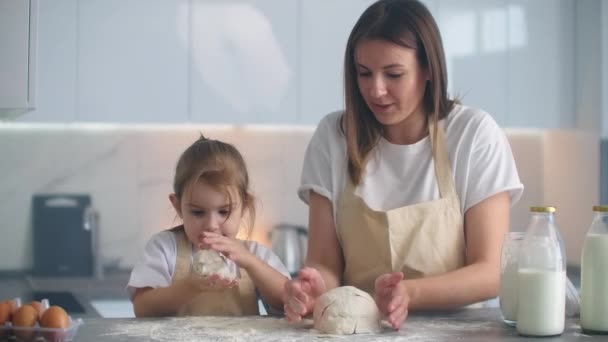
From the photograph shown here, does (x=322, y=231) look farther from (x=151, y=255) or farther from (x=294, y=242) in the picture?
(x=294, y=242)

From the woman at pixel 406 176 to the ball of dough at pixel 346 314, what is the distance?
17cm

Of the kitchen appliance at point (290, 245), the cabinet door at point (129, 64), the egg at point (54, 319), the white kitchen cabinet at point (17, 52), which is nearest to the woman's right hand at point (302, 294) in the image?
the egg at point (54, 319)

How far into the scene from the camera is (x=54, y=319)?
1335mm

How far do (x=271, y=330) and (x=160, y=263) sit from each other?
441 millimetres

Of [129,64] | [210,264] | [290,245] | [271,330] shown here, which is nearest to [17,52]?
[210,264]

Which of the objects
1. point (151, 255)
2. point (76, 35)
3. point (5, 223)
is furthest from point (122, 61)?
point (151, 255)

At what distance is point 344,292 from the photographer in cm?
155

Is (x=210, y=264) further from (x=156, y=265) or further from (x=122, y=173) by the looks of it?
Result: (x=122, y=173)

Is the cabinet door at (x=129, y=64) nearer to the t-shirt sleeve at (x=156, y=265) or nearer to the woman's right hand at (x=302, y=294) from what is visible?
the t-shirt sleeve at (x=156, y=265)

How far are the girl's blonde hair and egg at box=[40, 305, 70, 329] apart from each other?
0.55 m

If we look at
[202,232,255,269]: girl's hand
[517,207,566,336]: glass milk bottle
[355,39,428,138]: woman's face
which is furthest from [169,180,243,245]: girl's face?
[517,207,566,336]: glass milk bottle

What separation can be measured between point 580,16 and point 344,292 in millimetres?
2843

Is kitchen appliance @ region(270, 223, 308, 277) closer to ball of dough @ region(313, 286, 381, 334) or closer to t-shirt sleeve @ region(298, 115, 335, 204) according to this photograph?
t-shirt sleeve @ region(298, 115, 335, 204)

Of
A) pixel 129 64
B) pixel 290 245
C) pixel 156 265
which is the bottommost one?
pixel 290 245
